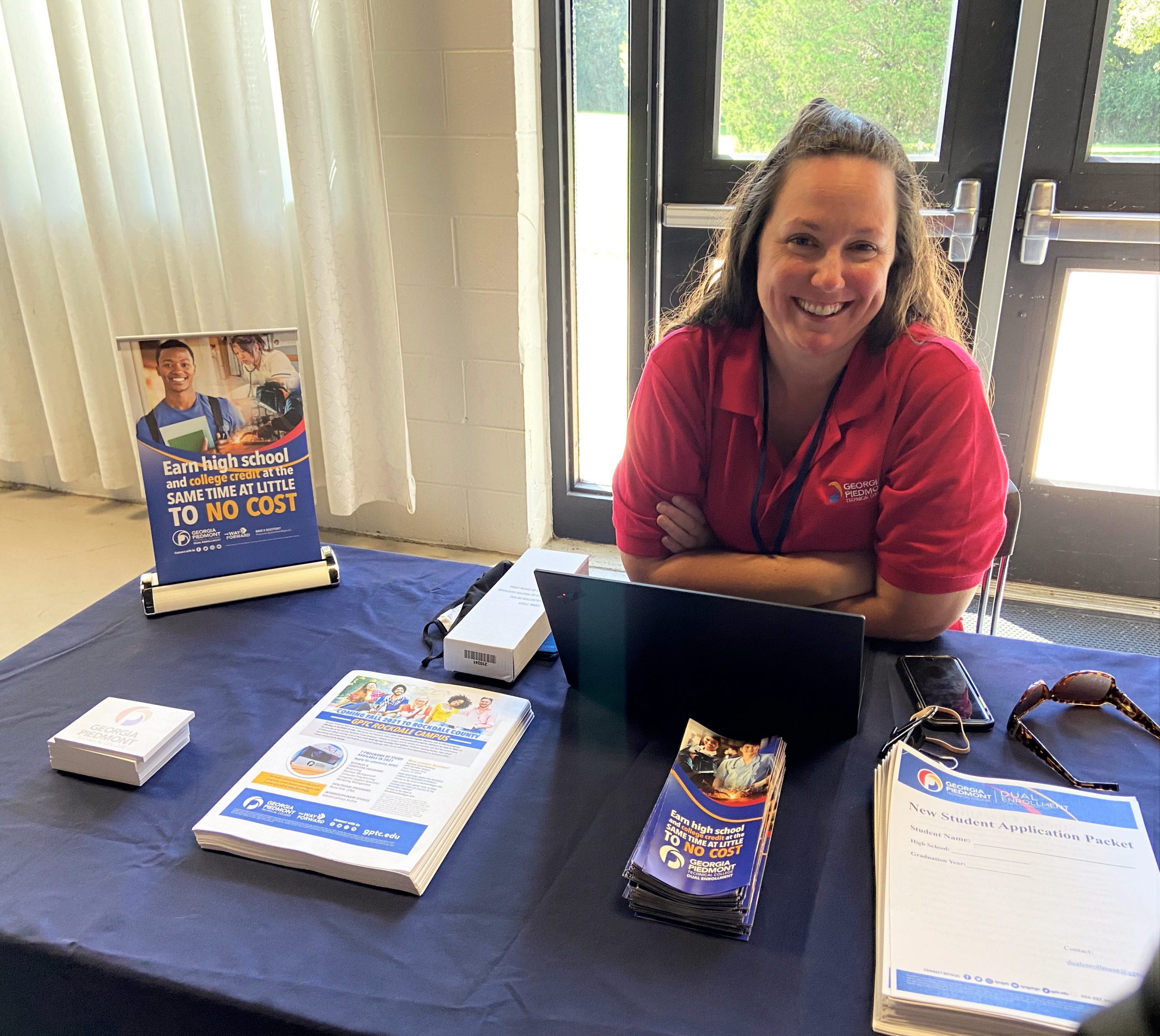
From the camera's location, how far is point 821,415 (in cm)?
139

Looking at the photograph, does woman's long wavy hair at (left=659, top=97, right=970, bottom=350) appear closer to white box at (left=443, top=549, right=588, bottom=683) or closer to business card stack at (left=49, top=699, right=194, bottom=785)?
white box at (left=443, top=549, right=588, bottom=683)

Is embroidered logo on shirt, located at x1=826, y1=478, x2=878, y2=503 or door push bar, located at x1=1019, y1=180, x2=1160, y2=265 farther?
door push bar, located at x1=1019, y1=180, x2=1160, y2=265

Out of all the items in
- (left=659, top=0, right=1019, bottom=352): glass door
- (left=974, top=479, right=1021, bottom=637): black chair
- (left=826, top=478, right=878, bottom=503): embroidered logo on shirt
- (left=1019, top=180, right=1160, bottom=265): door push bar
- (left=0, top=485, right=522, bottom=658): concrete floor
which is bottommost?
(left=0, top=485, right=522, bottom=658): concrete floor

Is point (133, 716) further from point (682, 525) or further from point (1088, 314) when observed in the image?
point (1088, 314)

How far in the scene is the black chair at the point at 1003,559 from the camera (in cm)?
146

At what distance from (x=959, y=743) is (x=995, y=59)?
178 centimetres

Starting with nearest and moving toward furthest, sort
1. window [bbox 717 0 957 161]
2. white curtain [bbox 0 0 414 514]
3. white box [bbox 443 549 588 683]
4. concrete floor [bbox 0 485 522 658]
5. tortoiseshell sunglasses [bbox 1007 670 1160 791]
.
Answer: tortoiseshell sunglasses [bbox 1007 670 1160 791] → white box [bbox 443 549 588 683] → window [bbox 717 0 957 161] → white curtain [bbox 0 0 414 514] → concrete floor [bbox 0 485 522 658]

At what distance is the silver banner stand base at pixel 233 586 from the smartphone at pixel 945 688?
0.83 m

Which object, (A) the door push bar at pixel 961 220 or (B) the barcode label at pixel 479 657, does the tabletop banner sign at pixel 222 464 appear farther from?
(A) the door push bar at pixel 961 220

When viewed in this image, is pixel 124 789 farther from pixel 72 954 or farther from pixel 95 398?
pixel 95 398

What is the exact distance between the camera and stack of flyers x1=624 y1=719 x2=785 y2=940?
Result: 0.80 metres

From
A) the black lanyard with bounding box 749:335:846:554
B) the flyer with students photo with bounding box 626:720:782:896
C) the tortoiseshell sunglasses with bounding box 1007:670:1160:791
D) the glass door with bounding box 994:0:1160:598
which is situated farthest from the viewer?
the glass door with bounding box 994:0:1160:598

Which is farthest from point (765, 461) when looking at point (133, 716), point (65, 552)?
point (65, 552)

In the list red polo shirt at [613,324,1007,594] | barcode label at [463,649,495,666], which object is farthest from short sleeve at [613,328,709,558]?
barcode label at [463,649,495,666]
